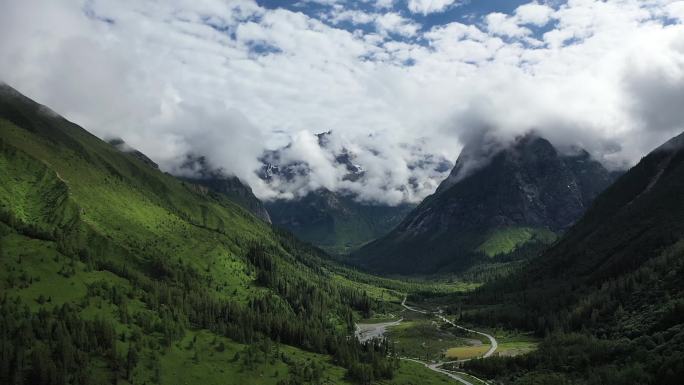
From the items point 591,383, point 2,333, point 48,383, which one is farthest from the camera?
point 591,383

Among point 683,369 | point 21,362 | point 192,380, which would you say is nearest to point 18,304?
point 21,362

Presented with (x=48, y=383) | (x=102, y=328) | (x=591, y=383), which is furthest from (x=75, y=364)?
(x=591, y=383)

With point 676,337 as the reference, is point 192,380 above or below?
below

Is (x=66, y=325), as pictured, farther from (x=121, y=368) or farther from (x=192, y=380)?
(x=192, y=380)

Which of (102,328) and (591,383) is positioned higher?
(102,328)

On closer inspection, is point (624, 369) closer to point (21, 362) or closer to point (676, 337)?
point (676, 337)

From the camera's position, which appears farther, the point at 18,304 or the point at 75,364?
the point at 18,304

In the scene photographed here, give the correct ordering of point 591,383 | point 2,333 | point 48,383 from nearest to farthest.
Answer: point 48,383, point 2,333, point 591,383

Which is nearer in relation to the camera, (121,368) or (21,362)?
(21,362)
